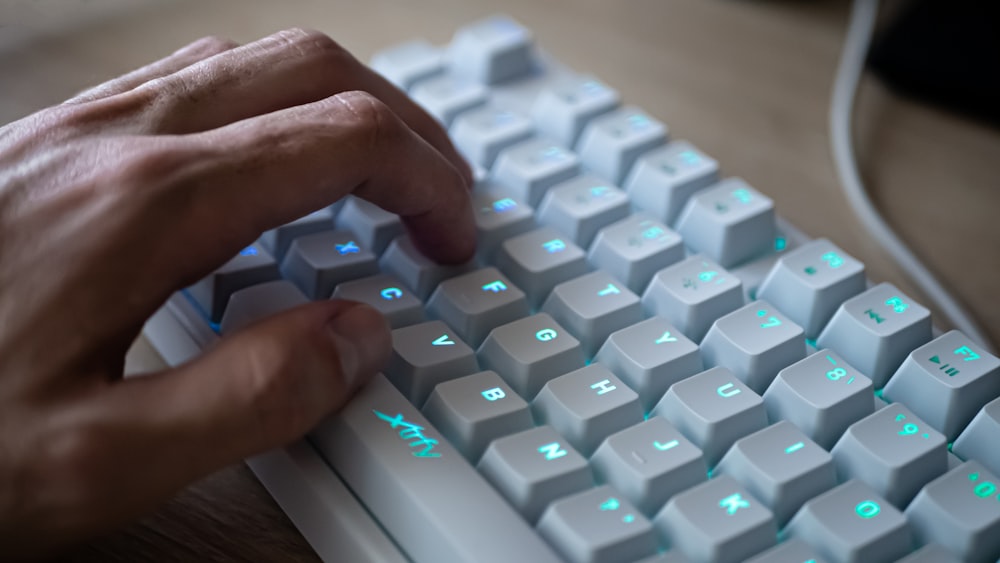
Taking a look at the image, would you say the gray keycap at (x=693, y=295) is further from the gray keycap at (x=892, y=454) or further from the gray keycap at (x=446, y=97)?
the gray keycap at (x=446, y=97)

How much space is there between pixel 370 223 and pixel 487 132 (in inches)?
4.8

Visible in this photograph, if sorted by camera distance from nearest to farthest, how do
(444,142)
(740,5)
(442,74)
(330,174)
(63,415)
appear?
(63,415), (330,174), (444,142), (442,74), (740,5)

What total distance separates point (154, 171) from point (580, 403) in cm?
24

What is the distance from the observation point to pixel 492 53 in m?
0.75

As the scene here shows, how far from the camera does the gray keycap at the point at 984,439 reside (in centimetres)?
50

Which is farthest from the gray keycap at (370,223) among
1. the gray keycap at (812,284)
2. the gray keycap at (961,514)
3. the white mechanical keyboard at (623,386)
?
the gray keycap at (961,514)

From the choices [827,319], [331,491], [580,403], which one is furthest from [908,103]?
[331,491]

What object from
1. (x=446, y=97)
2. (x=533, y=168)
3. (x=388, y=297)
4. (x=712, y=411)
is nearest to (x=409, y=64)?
(x=446, y=97)

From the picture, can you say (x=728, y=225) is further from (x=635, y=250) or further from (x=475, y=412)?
(x=475, y=412)

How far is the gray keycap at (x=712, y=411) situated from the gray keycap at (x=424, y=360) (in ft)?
0.35

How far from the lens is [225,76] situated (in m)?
0.57

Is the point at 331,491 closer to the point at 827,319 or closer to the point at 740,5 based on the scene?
the point at 827,319

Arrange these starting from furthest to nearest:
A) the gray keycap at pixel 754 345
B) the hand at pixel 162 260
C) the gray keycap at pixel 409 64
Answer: the gray keycap at pixel 409 64
the gray keycap at pixel 754 345
the hand at pixel 162 260

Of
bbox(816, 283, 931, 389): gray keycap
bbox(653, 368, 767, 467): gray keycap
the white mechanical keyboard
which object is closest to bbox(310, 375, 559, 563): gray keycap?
the white mechanical keyboard
